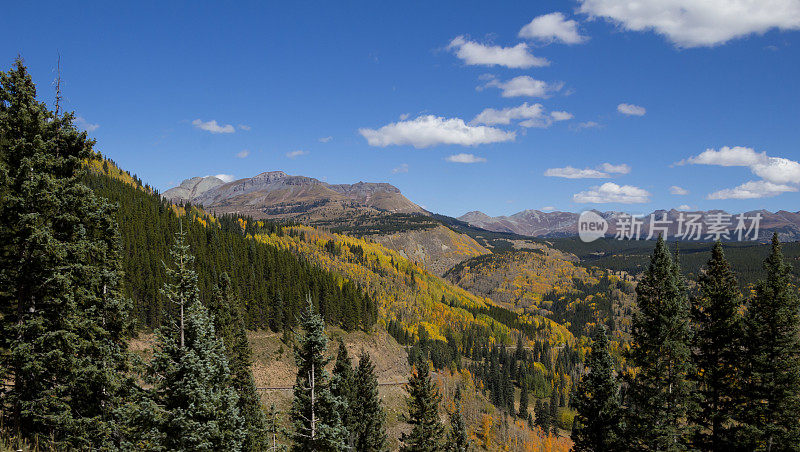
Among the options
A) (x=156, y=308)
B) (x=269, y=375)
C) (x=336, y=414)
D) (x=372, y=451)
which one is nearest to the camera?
(x=336, y=414)

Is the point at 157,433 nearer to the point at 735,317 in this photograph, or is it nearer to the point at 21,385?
the point at 21,385

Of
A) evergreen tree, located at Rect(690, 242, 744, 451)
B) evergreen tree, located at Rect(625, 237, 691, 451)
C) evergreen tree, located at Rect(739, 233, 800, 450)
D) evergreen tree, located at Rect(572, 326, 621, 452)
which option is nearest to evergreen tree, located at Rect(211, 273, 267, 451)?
evergreen tree, located at Rect(572, 326, 621, 452)

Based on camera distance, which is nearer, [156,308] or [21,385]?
[21,385]

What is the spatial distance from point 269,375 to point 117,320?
53.9m

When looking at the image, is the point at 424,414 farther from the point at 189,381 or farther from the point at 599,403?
the point at 189,381

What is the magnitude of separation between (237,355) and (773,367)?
147 ft

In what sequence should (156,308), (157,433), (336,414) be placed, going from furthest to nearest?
1. (156,308)
2. (336,414)
3. (157,433)

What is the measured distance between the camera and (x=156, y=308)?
3113 inches

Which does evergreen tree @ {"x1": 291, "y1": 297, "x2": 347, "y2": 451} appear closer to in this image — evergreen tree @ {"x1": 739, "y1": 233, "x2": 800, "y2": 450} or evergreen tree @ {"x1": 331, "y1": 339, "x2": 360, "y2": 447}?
evergreen tree @ {"x1": 331, "y1": 339, "x2": 360, "y2": 447}

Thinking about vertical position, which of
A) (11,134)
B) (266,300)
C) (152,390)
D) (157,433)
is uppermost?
(11,134)

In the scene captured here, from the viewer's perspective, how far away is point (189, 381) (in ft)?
58.3

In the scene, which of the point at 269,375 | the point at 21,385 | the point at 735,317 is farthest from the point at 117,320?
the point at 269,375

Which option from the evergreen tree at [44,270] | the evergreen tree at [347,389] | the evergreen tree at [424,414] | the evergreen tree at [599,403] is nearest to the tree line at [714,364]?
the evergreen tree at [599,403]

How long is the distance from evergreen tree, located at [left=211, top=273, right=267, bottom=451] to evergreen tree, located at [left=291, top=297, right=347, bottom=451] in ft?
60.2
